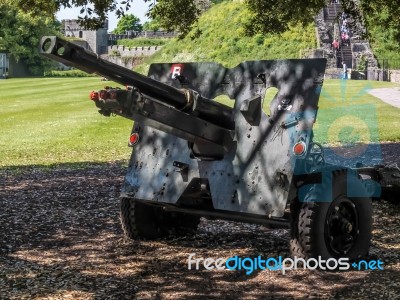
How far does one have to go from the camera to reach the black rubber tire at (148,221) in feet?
30.0

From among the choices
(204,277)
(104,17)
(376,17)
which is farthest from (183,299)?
(376,17)

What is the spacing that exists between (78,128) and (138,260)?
747 inches

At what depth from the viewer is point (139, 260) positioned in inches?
334

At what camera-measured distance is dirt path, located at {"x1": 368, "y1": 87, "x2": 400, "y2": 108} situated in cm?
3718

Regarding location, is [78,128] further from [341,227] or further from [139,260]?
[341,227]

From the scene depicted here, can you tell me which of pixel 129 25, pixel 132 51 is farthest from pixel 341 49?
pixel 129 25

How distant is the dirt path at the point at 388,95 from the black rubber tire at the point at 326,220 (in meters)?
27.7

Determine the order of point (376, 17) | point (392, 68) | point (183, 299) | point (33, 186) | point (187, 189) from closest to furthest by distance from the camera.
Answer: point (183, 299)
point (187, 189)
point (33, 186)
point (376, 17)
point (392, 68)

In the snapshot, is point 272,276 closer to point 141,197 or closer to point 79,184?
point 141,197

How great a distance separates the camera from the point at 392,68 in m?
64.7

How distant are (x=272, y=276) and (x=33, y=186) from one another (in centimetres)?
750

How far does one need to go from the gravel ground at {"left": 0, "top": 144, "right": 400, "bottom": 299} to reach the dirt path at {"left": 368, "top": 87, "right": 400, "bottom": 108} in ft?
84.7

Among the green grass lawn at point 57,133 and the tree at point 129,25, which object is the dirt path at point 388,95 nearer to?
the green grass lawn at point 57,133

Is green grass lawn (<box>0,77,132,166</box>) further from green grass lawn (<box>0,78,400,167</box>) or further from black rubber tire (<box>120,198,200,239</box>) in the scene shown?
black rubber tire (<box>120,198,200,239</box>)
